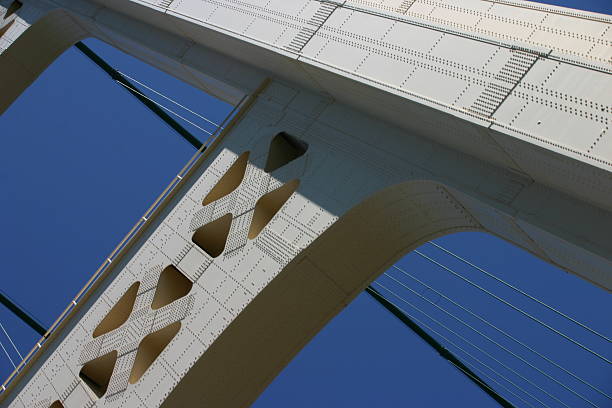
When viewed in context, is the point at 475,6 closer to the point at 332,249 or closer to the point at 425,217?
the point at 425,217

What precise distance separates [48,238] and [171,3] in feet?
78.1

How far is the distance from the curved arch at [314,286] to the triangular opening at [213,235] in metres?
2.25

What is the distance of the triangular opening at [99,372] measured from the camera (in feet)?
50.2

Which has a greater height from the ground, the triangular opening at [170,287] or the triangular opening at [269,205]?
the triangular opening at [269,205]

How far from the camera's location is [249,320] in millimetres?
13375

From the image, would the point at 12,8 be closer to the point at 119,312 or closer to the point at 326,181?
the point at 119,312

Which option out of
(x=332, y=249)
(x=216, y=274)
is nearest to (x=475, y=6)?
(x=332, y=249)

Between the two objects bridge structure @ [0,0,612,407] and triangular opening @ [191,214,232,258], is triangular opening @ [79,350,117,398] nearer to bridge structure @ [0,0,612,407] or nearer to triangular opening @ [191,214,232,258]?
bridge structure @ [0,0,612,407]

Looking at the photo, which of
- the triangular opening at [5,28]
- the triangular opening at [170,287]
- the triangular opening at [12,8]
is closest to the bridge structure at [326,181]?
the triangular opening at [170,287]

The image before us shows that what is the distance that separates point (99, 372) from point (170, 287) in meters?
2.37

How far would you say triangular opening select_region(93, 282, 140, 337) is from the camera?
15.6 meters

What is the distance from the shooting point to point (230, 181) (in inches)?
622

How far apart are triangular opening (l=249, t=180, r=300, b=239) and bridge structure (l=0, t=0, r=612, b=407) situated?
4cm

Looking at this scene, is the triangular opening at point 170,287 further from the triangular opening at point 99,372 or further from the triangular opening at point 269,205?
the triangular opening at point 269,205
